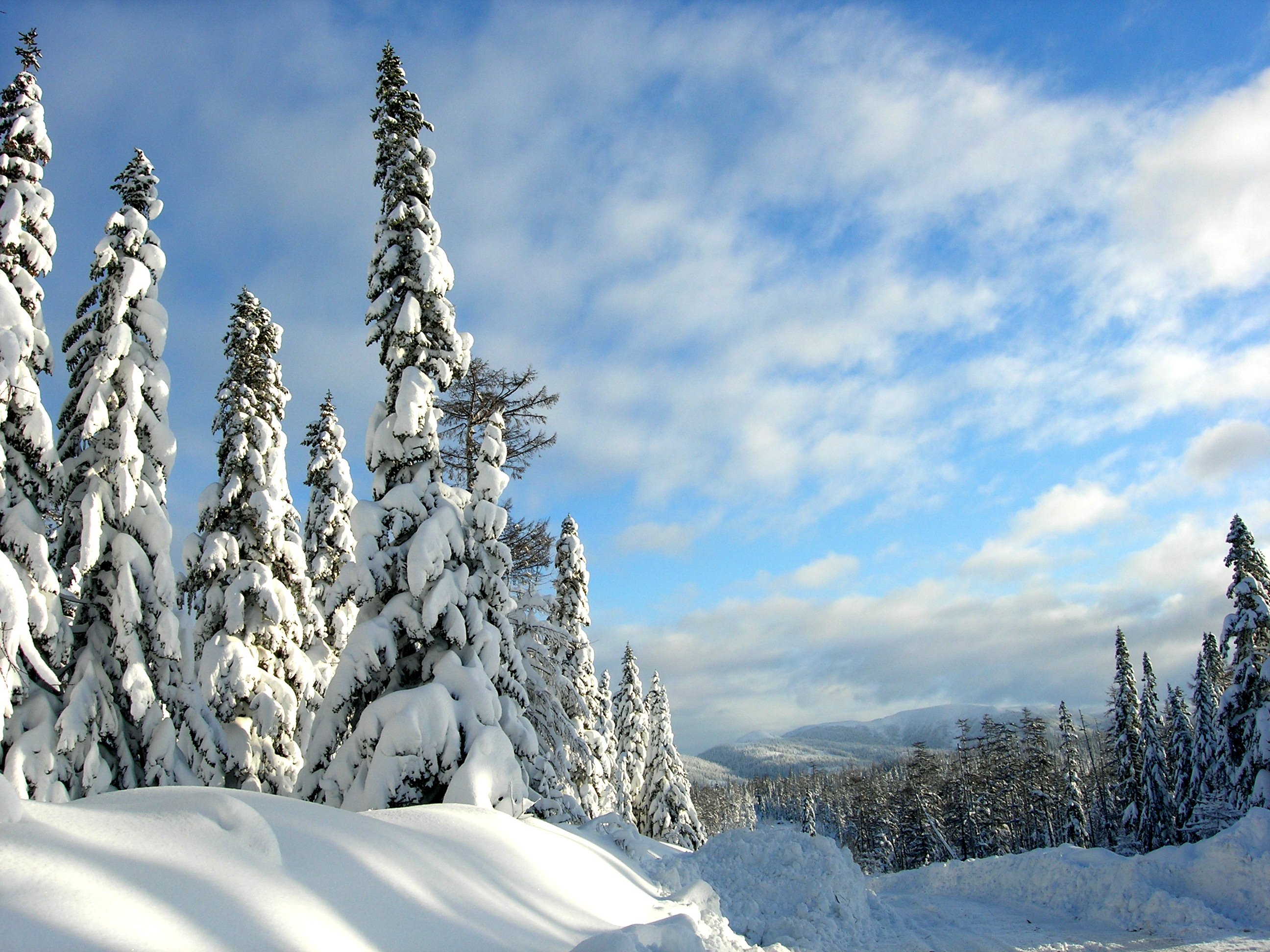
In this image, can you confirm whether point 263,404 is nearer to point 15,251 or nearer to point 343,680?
point 15,251

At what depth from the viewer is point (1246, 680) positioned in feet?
81.7

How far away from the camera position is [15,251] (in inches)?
505

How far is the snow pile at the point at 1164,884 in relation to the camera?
15.6 m

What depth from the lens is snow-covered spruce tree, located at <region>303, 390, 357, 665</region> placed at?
76.0 feet

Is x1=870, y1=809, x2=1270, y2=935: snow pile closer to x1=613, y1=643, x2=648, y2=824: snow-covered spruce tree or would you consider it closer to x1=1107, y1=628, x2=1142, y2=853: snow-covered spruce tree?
x1=613, y1=643, x2=648, y2=824: snow-covered spruce tree

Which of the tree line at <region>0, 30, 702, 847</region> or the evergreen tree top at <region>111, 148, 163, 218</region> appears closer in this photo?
the tree line at <region>0, 30, 702, 847</region>

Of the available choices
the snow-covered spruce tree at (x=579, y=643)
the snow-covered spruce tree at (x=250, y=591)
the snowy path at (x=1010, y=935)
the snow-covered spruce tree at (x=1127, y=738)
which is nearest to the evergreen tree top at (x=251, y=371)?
the snow-covered spruce tree at (x=250, y=591)

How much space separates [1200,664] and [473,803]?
145ft

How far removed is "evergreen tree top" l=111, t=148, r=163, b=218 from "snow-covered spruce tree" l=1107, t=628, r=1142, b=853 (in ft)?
161

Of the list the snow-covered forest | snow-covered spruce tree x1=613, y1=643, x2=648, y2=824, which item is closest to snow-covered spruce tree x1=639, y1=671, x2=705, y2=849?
snow-covered spruce tree x1=613, y1=643, x2=648, y2=824

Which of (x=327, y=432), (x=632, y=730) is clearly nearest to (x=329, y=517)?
(x=327, y=432)

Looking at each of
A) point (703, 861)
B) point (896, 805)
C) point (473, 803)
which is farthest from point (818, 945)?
point (896, 805)

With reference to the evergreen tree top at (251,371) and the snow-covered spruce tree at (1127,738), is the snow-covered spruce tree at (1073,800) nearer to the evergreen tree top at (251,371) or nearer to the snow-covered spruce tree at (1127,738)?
the snow-covered spruce tree at (1127,738)

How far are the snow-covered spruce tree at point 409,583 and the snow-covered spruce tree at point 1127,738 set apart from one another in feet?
139
